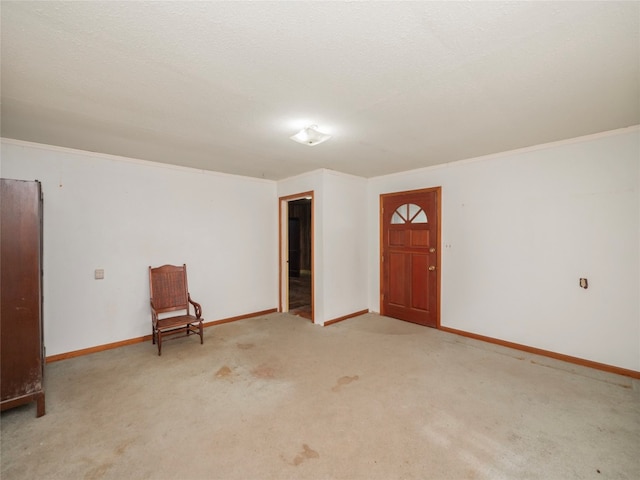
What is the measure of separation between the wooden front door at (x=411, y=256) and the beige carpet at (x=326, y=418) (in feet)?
3.33

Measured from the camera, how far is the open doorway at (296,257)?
5.11 m

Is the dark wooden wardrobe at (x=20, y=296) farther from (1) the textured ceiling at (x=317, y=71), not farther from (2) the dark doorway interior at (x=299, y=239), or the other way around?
(2) the dark doorway interior at (x=299, y=239)

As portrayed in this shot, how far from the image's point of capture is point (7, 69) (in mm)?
1732

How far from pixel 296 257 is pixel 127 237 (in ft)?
20.5

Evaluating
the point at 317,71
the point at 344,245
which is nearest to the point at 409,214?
the point at 344,245

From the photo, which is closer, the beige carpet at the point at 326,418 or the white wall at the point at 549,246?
the beige carpet at the point at 326,418

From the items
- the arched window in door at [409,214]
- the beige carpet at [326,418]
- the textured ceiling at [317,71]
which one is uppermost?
the textured ceiling at [317,71]

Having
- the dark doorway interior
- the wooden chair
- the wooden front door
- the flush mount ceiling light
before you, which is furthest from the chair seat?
the dark doorway interior

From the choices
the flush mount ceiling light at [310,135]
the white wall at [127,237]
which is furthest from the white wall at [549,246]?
the white wall at [127,237]

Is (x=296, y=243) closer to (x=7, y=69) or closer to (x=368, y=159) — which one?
(x=368, y=159)

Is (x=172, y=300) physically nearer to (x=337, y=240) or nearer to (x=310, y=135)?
(x=337, y=240)

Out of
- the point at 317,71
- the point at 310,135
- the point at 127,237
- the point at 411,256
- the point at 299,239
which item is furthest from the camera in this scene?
the point at 299,239

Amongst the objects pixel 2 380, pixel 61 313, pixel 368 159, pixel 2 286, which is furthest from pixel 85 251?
pixel 368 159

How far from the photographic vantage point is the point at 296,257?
31.8 feet
